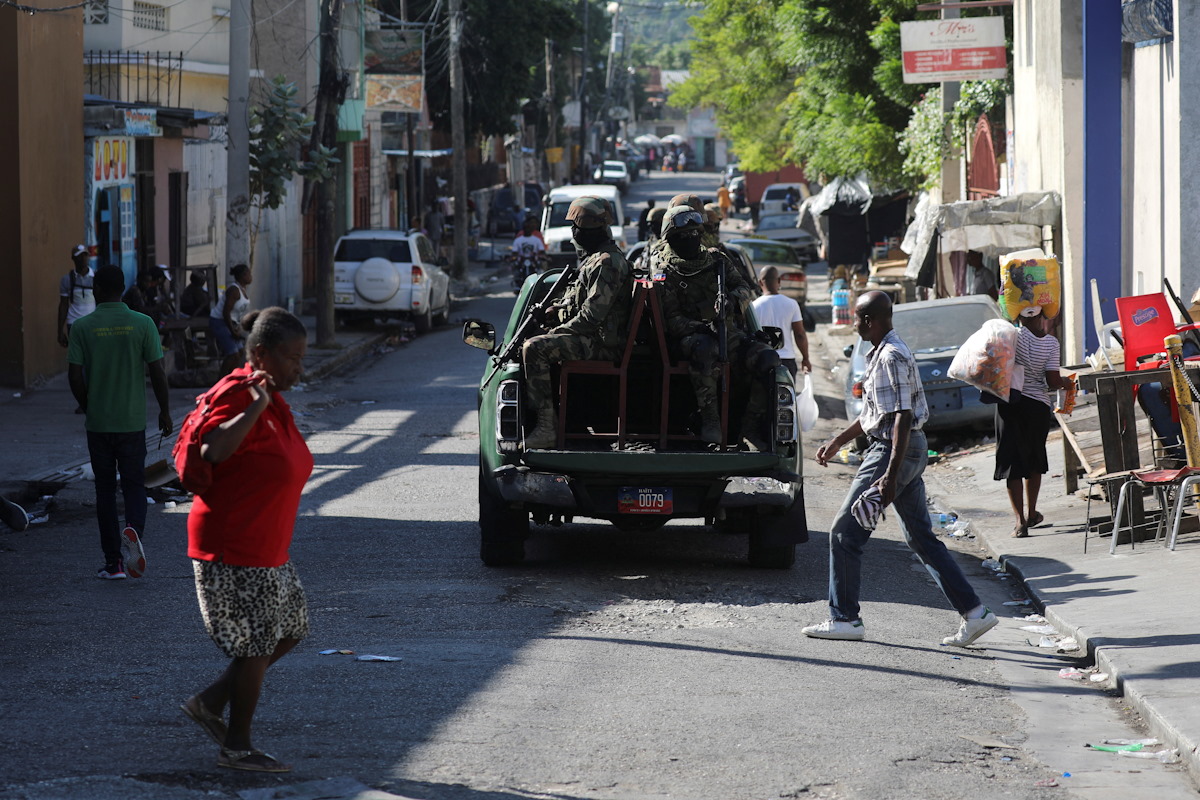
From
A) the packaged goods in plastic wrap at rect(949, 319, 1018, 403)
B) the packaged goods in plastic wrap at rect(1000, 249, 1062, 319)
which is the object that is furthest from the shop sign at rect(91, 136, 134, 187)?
the packaged goods in plastic wrap at rect(949, 319, 1018, 403)

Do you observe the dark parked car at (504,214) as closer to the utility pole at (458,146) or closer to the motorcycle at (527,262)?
the utility pole at (458,146)

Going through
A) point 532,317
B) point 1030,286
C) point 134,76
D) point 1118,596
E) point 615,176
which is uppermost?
point 615,176

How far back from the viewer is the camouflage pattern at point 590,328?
9.30 m

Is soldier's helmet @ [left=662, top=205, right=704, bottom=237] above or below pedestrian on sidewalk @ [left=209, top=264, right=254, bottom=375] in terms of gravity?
above

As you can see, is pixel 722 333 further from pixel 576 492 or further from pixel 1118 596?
pixel 1118 596

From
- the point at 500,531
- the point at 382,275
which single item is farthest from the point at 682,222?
the point at 382,275

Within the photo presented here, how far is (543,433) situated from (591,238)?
131 centimetres

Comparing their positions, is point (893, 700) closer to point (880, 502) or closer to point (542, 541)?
point (880, 502)

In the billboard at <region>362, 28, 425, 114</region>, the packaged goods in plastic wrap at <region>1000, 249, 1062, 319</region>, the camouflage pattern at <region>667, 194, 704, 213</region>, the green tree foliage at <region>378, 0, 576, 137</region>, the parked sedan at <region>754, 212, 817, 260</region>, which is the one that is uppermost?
the green tree foliage at <region>378, 0, 576, 137</region>

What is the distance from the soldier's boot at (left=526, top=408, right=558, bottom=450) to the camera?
927cm

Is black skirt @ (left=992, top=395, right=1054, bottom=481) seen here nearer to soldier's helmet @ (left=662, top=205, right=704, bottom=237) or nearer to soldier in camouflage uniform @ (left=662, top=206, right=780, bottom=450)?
soldier in camouflage uniform @ (left=662, top=206, right=780, bottom=450)

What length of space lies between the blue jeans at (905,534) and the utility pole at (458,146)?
2982 centimetres

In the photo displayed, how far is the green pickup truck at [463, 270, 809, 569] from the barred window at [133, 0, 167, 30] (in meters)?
15.6

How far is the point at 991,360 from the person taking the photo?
35.0ft
